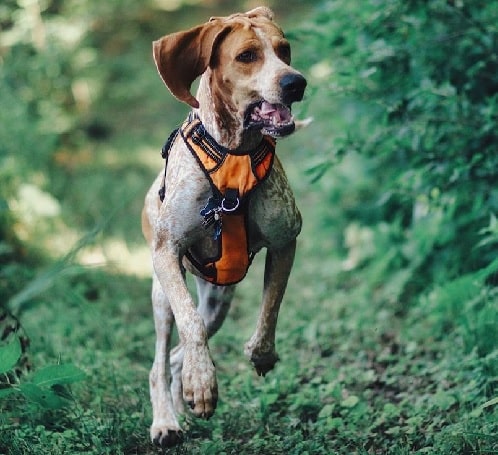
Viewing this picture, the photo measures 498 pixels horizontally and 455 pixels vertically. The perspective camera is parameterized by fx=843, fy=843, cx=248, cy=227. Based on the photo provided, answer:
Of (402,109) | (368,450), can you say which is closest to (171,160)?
(368,450)

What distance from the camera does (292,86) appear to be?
12.4 ft

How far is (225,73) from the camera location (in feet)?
13.0

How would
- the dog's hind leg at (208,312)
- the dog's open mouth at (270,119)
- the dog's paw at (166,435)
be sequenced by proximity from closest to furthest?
the dog's open mouth at (270,119), the dog's paw at (166,435), the dog's hind leg at (208,312)

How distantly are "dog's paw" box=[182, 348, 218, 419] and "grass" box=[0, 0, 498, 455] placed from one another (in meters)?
0.62

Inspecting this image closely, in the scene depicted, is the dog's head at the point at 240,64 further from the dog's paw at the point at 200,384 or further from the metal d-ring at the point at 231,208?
the dog's paw at the point at 200,384

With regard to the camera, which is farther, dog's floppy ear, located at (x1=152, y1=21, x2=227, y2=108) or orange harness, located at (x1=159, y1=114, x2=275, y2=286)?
orange harness, located at (x1=159, y1=114, x2=275, y2=286)

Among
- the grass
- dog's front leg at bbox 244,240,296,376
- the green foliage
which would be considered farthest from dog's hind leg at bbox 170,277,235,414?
the green foliage

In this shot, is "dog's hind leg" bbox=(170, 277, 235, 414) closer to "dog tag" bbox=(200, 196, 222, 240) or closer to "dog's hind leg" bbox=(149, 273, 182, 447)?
"dog's hind leg" bbox=(149, 273, 182, 447)

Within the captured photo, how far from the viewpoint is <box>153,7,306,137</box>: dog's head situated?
12.7 feet

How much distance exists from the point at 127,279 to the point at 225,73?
4627 millimetres

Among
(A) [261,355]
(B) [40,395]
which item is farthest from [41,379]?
(A) [261,355]

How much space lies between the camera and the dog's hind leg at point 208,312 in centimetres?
499

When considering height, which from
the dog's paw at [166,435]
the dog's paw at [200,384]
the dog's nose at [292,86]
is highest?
the dog's nose at [292,86]

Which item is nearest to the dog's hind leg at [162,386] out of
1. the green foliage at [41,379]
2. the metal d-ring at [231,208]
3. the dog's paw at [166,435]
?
the dog's paw at [166,435]
